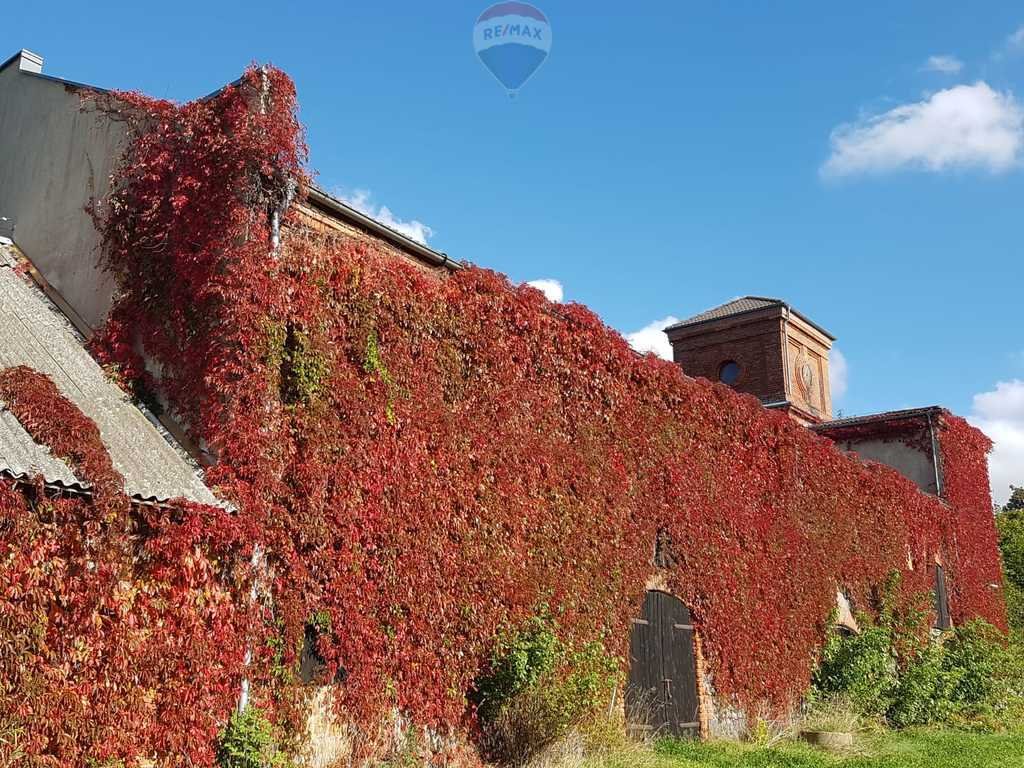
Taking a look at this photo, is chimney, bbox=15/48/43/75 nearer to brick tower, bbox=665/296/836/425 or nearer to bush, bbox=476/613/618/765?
bush, bbox=476/613/618/765

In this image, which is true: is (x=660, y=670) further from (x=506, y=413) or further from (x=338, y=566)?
(x=338, y=566)

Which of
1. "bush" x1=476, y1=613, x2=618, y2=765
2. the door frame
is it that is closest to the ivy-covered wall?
the door frame

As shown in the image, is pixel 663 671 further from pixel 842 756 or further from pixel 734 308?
pixel 734 308

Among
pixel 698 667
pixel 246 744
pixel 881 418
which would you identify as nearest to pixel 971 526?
pixel 881 418

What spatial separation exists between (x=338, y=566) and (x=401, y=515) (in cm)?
92

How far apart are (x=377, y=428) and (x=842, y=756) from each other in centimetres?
766

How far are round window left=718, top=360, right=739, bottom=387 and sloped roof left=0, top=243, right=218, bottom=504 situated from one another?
2083 centimetres

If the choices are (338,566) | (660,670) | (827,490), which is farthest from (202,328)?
(827,490)

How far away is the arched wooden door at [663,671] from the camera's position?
11812 mm

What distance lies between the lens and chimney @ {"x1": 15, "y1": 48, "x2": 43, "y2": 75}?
1329 cm

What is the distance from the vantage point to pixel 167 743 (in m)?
7.33

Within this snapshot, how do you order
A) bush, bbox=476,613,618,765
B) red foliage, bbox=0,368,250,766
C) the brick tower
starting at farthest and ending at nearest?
1. the brick tower
2. bush, bbox=476,613,618,765
3. red foliage, bbox=0,368,250,766

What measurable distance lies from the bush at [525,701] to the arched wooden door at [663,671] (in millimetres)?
2088

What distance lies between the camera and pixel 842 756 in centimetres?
1209
